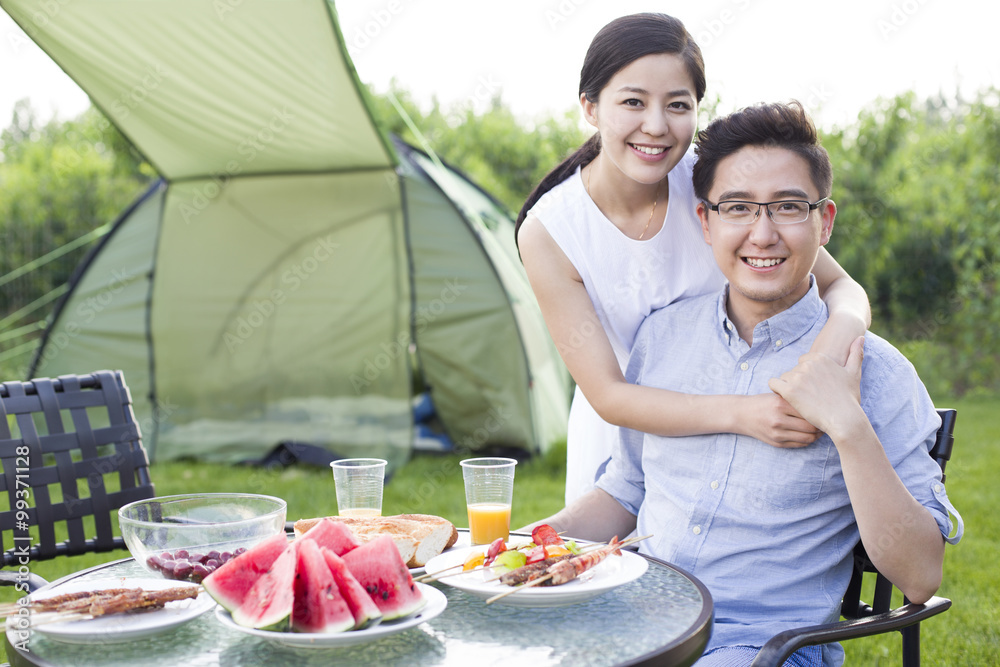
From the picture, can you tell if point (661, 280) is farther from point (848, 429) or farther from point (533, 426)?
point (533, 426)

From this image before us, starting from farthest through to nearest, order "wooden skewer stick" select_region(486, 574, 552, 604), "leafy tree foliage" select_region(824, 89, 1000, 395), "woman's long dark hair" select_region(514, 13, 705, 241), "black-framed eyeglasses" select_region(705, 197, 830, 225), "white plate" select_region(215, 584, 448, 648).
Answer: "leafy tree foliage" select_region(824, 89, 1000, 395) < "woman's long dark hair" select_region(514, 13, 705, 241) < "black-framed eyeglasses" select_region(705, 197, 830, 225) < "wooden skewer stick" select_region(486, 574, 552, 604) < "white plate" select_region(215, 584, 448, 648)

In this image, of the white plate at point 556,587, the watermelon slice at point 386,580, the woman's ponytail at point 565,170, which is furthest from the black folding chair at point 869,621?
the woman's ponytail at point 565,170

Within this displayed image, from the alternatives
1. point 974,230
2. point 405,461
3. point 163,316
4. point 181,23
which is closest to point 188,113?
point 181,23

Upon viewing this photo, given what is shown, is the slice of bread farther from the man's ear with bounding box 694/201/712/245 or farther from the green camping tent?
the green camping tent

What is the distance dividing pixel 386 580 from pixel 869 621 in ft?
2.97

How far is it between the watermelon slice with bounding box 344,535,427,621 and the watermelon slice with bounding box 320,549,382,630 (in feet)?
0.06

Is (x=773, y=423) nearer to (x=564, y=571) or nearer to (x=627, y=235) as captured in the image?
(x=564, y=571)

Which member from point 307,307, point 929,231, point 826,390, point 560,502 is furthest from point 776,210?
point 929,231

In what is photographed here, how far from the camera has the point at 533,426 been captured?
20.2 ft

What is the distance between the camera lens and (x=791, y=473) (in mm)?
1838

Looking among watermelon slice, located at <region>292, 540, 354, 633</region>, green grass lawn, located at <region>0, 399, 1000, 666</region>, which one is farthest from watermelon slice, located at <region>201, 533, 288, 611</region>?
green grass lawn, located at <region>0, 399, 1000, 666</region>

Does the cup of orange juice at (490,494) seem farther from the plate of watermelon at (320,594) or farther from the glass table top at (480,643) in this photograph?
the plate of watermelon at (320,594)

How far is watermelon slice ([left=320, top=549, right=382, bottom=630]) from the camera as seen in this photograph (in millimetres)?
1199

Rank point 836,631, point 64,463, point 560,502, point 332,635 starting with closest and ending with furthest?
point 332,635, point 836,631, point 64,463, point 560,502
